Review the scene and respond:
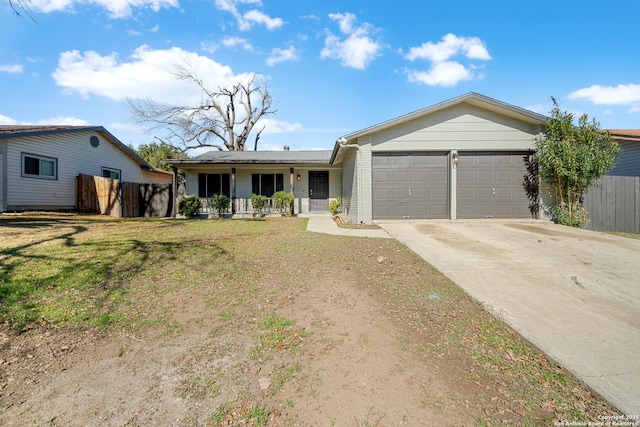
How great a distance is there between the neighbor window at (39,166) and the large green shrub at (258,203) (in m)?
9.37

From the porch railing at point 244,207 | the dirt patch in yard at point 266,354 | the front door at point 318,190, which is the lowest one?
the dirt patch in yard at point 266,354

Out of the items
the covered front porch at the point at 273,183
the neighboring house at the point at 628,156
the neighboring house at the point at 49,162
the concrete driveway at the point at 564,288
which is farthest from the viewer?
the covered front porch at the point at 273,183

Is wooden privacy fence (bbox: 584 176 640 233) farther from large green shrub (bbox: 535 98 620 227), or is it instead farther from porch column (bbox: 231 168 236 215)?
porch column (bbox: 231 168 236 215)

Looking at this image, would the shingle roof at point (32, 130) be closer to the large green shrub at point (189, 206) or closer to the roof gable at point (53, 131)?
the roof gable at point (53, 131)

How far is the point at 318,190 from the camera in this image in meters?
16.3

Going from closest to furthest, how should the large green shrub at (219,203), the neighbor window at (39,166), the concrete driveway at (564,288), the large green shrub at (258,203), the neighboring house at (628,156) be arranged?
the concrete driveway at (564,288) → the neighboring house at (628,156) → the neighbor window at (39,166) → the large green shrub at (219,203) → the large green shrub at (258,203)

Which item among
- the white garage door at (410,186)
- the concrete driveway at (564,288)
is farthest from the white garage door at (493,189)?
the concrete driveway at (564,288)

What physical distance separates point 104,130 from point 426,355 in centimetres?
1974

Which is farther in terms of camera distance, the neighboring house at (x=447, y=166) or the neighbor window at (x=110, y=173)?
the neighbor window at (x=110, y=173)

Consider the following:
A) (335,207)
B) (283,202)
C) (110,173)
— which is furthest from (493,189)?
(110,173)

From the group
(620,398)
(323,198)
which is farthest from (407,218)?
(620,398)

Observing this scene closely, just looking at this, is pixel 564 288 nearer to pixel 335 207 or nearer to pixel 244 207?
pixel 335 207

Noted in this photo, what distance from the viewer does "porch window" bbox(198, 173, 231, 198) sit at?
Result: 16141mm

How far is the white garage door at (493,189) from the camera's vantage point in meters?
9.88
